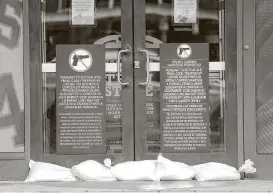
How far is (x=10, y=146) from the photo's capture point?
796 cm

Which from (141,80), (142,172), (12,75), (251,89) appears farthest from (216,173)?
(12,75)

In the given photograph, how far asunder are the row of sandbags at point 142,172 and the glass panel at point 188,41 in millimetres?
320

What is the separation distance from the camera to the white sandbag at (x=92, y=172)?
25.2 feet

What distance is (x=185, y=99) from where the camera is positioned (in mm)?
7996

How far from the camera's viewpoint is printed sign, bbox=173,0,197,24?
799 cm

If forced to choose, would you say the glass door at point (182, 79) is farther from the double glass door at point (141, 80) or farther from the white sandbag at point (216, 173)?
the white sandbag at point (216, 173)

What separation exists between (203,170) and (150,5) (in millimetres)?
1876

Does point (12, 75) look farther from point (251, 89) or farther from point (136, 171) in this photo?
point (251, 89)

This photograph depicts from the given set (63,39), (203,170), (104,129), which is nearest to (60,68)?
(63,39)

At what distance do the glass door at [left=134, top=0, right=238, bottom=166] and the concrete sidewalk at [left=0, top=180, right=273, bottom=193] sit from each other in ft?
1.56

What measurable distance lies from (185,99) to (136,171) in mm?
977

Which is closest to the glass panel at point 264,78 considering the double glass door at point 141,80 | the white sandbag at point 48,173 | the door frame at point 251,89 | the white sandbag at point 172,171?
the door frame at point 251,89

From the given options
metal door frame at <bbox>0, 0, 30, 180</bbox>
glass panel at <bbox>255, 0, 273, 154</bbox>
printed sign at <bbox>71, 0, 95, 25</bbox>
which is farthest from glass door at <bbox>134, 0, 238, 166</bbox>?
metal door frame at <bbox>0, 0, 30, 180</bbox>

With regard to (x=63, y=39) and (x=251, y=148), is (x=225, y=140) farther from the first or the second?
(x=63, y=39)
